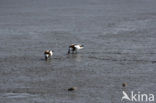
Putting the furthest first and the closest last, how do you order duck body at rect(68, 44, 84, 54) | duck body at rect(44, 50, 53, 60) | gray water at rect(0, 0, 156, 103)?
duck body at rect(68, 44, 84, 54), duck body at rect(44, 50, 53, 60), gray water at rect(0, 0, 156, 103)

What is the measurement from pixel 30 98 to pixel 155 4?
29.0m

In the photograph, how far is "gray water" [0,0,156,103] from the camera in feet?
56.6

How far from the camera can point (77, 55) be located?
23.3 meters

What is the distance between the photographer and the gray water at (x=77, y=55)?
56.6 ft

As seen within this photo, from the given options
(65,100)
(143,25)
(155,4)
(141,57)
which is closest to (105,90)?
(65,100)

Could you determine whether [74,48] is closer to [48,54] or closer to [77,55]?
[77,55]

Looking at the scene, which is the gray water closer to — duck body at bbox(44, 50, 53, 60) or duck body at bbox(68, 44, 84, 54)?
duck body at bbox(44, 50, 53, 60)

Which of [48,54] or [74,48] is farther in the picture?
[74,48]

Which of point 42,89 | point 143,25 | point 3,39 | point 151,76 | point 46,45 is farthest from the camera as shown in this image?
point 143,25

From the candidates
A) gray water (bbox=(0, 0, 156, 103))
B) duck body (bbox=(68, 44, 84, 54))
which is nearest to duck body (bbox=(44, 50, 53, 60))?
gray water (bbox=(0, 0, 156, 103))

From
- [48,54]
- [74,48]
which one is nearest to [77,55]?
[74,48]

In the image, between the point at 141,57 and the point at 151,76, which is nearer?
the point at 151,76

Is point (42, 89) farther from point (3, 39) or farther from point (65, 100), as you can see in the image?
point (3, 39)

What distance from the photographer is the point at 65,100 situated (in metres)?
16.3
